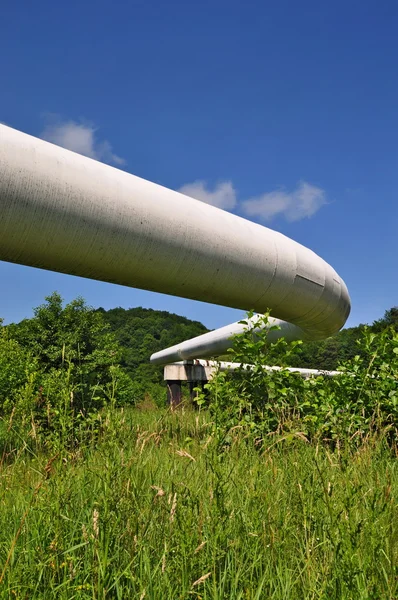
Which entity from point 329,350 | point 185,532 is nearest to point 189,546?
point 185,532

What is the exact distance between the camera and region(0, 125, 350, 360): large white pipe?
390cm

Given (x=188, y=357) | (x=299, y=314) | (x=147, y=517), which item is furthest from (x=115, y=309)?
(x=147, y=517)

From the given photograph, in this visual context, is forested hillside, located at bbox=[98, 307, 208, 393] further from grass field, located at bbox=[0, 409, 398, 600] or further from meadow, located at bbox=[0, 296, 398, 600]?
grass field, located at bbox=[0, 409, 398, 600]

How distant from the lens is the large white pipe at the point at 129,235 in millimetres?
3900

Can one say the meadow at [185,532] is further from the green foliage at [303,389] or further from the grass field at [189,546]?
the green foliage at [303,389]

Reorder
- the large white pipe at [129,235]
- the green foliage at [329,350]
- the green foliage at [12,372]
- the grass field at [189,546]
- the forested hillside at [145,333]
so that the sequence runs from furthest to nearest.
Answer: the green foliage at [329,350]
the forested hillside at [145,333]
the green foliage at [12,372]
the large white pipe at [129,235]
the grass field at [189,546]

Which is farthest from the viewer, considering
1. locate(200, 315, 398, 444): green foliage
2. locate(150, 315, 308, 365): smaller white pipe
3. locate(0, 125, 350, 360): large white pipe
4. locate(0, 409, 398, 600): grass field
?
locate(150, 315, 308, 365): smaller white pipe

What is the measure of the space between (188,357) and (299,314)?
639cm

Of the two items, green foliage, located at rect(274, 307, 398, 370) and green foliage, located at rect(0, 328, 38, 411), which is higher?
green foliage, located at rect(274, 307, 398, 370)

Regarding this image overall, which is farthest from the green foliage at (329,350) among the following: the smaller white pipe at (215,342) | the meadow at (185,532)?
the meadow at (185,532)

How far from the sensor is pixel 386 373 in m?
5.09

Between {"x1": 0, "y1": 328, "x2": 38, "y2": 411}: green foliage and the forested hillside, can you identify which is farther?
the forested hillside

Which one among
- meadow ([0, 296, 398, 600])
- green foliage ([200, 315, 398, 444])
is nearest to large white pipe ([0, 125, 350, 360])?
green foliage ([200, 315, 398, 444])

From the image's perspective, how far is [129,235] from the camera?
437 cm
